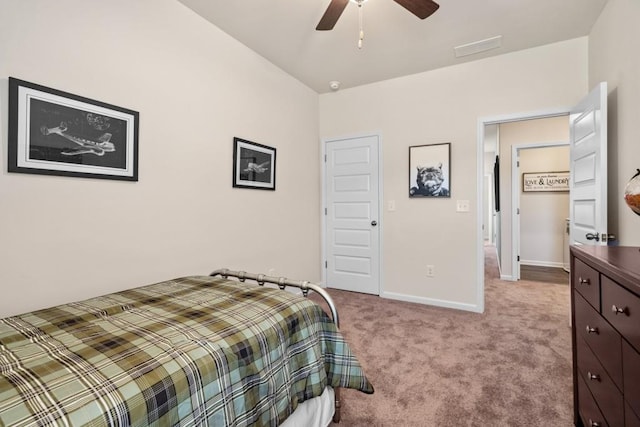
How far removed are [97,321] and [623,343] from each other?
189 centimetres

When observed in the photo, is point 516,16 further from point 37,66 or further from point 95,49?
point 37,66

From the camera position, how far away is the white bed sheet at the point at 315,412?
130 cm

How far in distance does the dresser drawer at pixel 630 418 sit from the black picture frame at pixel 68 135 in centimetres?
249

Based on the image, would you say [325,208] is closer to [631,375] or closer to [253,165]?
[253,165]

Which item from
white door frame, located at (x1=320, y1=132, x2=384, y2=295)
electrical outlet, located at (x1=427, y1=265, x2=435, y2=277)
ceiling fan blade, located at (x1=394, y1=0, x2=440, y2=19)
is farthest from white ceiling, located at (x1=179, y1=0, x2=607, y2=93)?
electrical outlet, located at (x1=427, y1=265, x2=435, y2=277)

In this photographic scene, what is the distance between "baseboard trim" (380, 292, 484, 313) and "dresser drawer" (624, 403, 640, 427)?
94.9 inches

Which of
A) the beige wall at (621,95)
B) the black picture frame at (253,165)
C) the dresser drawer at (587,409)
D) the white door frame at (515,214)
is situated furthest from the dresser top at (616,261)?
the white door frame at (515,214)

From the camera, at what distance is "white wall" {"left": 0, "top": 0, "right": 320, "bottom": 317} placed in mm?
1551

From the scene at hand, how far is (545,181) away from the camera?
5.38m

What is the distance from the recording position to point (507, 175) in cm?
474

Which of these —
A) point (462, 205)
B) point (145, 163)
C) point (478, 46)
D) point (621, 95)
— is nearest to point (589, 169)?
point (621, 95)

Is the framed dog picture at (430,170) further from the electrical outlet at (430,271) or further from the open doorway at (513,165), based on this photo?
the open doorway at (513,165)

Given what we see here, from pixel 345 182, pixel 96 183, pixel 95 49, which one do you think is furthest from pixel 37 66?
pixel 345 182

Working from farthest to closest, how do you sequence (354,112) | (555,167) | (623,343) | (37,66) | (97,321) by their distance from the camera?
1. (555,167)
2. (354,112)
3. (37,66)
4. (97,321)
5. (623,343)
